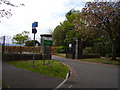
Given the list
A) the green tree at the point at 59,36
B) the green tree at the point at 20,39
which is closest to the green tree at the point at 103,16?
the green tree at the point at 20,39

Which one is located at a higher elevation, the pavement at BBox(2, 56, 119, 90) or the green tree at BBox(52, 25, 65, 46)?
the green tree at BBox(52, 25, 65, 46)

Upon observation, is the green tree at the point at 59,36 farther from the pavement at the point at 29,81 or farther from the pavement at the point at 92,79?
the pavement at the point at 29,81

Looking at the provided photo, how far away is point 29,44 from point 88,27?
25.4 feet

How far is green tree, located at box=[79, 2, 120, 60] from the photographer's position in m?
17.8

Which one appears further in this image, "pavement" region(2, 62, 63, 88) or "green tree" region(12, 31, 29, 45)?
"green tree" region(12, 31, 29, 45)

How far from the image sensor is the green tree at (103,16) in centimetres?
1780

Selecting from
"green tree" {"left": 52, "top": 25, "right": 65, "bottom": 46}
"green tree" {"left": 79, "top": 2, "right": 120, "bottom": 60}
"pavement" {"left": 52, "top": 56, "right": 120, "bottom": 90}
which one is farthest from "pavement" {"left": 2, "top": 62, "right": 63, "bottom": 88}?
"green tree" {"left": 52, "top": 25, "right": 65, "bottom": 46}

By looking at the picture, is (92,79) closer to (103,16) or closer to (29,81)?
(29,81)

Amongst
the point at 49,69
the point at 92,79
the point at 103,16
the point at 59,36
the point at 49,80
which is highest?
the point at 103,16

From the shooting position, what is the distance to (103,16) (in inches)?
726

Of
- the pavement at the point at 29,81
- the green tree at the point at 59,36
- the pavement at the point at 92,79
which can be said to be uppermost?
the green tree at the point at 59,36

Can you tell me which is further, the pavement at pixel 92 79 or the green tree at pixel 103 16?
the green tree at pixel 103 16

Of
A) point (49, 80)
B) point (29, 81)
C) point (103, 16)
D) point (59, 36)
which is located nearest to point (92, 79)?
point (49, 80)

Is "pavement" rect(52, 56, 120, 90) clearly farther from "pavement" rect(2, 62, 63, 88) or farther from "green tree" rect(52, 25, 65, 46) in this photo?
"green tree" rect(52, 25, 65, 46)
